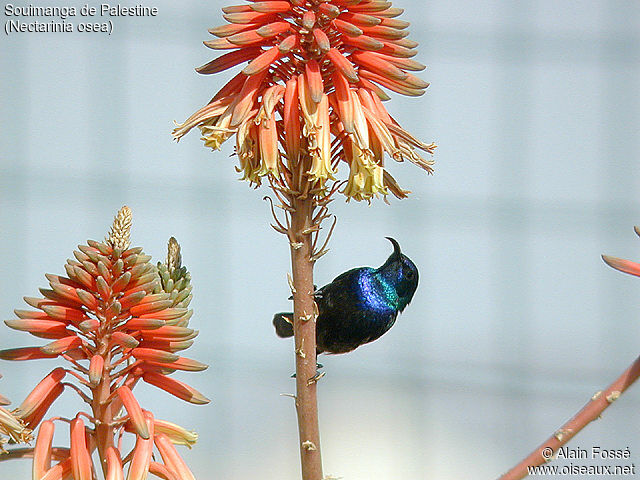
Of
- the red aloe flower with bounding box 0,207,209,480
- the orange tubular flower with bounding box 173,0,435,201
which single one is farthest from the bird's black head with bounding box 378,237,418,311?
the red aloe flower with bounding box 0,207,209,480

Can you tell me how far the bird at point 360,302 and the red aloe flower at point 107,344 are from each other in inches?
8.8

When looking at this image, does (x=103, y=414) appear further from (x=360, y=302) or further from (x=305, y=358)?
(x=360, y=302)

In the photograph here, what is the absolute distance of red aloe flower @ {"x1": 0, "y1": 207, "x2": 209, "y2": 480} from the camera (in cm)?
41

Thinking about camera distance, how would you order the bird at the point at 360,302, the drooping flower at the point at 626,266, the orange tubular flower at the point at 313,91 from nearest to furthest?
the drooping flower at the point at 626,266, the orange tubular flower at the point at 313,91, the bird at the point at 360,302

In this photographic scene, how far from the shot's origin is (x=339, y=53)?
0.48 m

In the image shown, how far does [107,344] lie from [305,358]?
4.0 inches

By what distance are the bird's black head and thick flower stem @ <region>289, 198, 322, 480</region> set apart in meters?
0.22

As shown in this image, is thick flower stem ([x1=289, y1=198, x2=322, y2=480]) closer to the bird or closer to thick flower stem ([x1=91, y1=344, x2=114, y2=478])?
thick flower stem ([x1=91, y1=344, x2=114, y2=478])

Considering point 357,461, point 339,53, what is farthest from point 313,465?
point 357,461

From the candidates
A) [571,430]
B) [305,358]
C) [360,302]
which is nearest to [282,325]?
[360,302]

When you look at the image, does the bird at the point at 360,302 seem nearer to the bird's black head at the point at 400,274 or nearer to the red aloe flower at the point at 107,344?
the bird's black head at the point at 400,274

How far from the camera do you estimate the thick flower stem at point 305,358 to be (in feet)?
1.40

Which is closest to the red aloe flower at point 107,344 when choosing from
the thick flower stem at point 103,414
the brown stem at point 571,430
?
the thick flower stem at point 103,414

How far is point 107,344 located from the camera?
43cm
